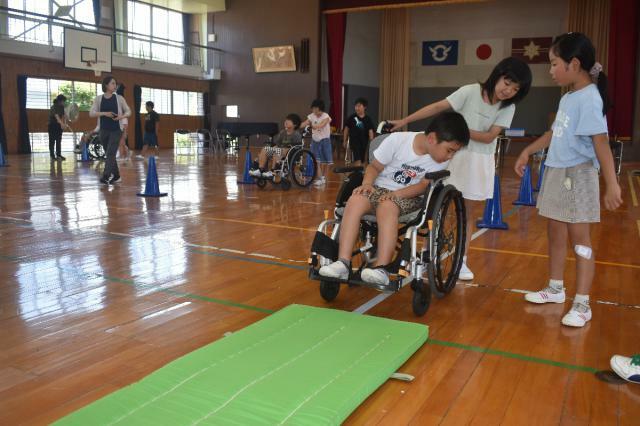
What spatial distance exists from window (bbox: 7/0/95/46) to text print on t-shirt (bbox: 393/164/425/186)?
11.1 metres

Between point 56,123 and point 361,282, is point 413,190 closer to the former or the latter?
point 361,282

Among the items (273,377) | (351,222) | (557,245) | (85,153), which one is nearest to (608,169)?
(557,245)

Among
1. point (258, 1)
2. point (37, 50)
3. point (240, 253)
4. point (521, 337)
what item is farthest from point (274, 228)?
point (258, 1)

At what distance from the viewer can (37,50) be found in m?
11.7

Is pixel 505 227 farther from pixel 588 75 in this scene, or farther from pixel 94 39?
pixel 94 39

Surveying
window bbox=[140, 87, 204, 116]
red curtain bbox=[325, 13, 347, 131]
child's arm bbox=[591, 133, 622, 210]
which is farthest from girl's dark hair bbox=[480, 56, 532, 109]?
window bbox=[140, 87, 204, 116]

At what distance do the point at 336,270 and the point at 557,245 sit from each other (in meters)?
0.90

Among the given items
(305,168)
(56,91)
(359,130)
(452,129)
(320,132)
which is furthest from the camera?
(56,91)

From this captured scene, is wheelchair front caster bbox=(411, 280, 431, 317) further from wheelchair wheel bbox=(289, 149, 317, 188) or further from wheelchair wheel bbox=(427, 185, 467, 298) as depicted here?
wheelchair wheel bbox=(289, 149, 317, 188)

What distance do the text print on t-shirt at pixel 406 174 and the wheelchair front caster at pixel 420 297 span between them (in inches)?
A: 17.7

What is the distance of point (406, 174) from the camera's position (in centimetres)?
241

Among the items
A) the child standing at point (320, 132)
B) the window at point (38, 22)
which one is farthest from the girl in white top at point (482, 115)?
the window at point (38, 22)

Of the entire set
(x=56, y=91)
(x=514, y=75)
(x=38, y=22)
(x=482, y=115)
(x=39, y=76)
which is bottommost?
(x=482, y=115)

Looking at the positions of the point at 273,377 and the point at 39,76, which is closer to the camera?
the point at 273,377
